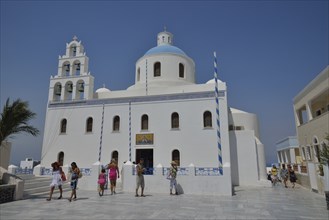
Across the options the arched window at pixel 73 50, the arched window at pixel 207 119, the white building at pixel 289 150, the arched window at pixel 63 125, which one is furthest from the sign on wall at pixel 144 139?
the white building at pixel 289 150

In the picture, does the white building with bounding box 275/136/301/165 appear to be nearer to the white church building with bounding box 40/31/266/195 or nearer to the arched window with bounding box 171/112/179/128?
the white church building with bounding box 40/31/266/195

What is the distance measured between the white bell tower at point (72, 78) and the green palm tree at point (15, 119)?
7.68m

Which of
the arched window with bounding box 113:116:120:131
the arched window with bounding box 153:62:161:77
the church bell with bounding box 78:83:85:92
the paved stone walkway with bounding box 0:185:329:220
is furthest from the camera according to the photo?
the arched window with bounding box 153:62:161:77

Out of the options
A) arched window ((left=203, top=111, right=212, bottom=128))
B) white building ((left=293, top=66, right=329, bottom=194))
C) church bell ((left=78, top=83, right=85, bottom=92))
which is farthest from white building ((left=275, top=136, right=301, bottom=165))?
church bell ((left=78, top=83, right=85, bottom=92))

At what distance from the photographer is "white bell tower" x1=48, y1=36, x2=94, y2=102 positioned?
17.0 meters

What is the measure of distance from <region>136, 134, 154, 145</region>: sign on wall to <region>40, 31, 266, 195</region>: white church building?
64mm

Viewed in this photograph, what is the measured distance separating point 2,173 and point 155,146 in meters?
8.28

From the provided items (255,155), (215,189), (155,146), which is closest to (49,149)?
(155,146)

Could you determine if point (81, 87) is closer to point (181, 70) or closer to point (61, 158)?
point (61, 158)

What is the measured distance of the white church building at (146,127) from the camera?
14352 mm

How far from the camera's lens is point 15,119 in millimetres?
8938

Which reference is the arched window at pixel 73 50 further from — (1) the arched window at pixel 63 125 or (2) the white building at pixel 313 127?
(2) the white building at pixel 313 127

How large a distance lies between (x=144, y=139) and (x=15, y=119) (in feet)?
25.4

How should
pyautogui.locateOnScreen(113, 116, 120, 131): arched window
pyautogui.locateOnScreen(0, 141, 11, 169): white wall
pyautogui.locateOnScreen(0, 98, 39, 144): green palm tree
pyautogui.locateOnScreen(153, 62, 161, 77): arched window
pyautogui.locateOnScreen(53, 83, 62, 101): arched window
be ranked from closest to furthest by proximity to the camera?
pyautogui.locateOnScreen(0, 98, 39, 144): green palm tree
pyautogui.locateOnScreen(0, 141, 11, 169): white wall
pyautogui.locateOnScreen(113, 116, 120, 131): arched window
pyautogui.locateOnScreen(53, 83, 62, 101): arched window
pyautogui.locateOnScreen(153, 62, 161, 77): arched window
